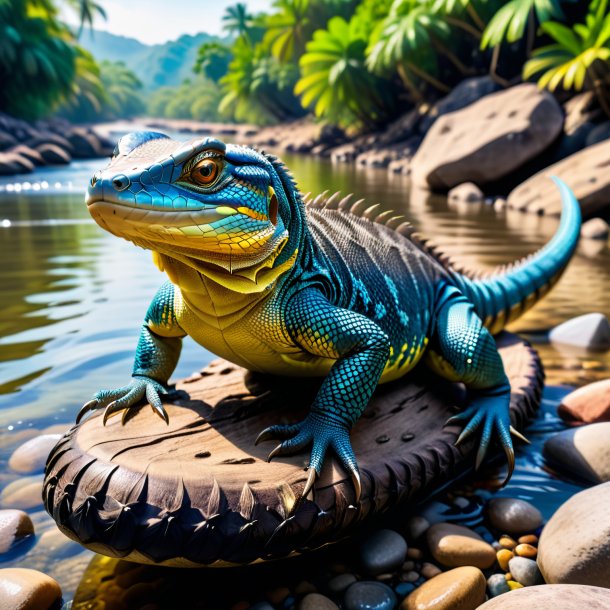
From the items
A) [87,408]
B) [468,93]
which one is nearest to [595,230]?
[87,408]

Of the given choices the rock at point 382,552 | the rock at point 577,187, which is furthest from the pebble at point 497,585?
the rock at point 577,187

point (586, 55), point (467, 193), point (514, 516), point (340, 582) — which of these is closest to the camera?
point (340, 582)

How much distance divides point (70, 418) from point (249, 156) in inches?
80.5

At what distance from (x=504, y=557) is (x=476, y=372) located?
2.93ft

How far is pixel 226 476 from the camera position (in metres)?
2.15

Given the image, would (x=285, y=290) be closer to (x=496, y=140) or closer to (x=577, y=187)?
(x=577, y=187)

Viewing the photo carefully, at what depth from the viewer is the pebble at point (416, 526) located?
2.53 m

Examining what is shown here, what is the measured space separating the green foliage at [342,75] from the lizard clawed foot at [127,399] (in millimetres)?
28228

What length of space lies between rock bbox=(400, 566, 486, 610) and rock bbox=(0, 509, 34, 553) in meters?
1.54

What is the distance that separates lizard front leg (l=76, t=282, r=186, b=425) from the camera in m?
2.64

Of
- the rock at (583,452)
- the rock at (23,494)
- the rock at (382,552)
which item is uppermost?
the rock at (583,452)

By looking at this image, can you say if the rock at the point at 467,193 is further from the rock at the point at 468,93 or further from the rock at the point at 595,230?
the rock at the point at 468,93

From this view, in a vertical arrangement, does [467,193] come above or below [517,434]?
above

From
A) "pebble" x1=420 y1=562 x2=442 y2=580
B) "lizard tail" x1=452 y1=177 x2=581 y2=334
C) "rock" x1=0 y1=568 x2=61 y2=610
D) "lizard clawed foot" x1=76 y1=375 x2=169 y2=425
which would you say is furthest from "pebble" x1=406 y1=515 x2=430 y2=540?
"lizard tail" x1=452 y1=177 x2=581 y2=334
